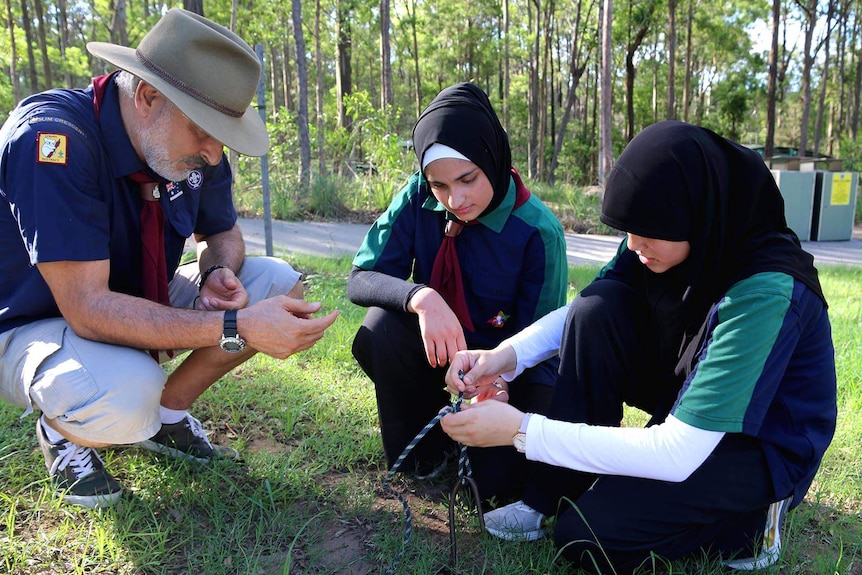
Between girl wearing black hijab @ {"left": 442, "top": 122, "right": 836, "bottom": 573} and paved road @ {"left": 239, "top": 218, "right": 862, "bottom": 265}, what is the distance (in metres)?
4.67

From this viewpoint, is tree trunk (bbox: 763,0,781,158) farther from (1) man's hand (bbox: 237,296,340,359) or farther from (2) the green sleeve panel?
(1) man's hand (bbox: 237,296,340,359)

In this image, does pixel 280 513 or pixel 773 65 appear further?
pixel 773 65

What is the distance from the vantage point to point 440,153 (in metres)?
2.16

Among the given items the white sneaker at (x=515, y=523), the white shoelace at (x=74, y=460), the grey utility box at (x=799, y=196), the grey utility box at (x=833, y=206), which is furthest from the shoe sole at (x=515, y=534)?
the grey utility box at (x=833, y=206)

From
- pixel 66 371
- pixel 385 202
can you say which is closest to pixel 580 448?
pixel 66 371

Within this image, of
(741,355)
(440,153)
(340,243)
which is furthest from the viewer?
(340,243)

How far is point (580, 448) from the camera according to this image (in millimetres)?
1649

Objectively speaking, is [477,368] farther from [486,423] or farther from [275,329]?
[275,329]

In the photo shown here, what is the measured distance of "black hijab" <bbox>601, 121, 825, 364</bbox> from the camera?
159 cm

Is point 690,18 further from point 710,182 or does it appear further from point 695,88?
point 710,182

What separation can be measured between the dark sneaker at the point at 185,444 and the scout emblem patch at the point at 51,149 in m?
0.93

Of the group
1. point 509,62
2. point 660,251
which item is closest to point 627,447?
point 660,251

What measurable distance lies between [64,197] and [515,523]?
1587 millimetres

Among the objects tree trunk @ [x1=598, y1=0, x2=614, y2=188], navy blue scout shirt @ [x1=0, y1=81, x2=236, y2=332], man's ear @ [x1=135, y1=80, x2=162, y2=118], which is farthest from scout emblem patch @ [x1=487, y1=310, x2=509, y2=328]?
tree trunk @ [x1=598, y1=0, x2=614, y2=188]
